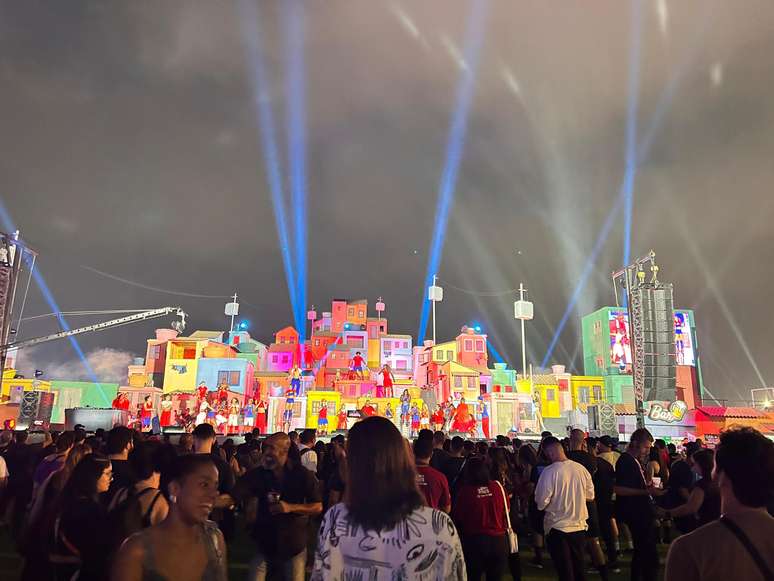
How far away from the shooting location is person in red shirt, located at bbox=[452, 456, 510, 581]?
229 inches

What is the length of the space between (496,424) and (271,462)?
43.5 m

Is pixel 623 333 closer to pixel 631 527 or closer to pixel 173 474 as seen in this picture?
pixel 631 527

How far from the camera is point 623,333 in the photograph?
7025cm

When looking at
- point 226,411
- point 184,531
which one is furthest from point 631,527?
point 226,411

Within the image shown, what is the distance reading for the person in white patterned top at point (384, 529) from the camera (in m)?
2.44

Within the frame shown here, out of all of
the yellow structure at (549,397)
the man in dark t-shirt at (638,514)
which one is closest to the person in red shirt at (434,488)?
the man in dark t-shirt at (638,514)

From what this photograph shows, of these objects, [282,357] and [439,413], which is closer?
[439,413]

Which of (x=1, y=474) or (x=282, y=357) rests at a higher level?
(x=282, y=357)

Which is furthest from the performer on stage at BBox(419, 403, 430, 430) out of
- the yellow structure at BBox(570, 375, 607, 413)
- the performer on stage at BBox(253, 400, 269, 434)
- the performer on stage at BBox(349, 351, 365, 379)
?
the yellow structure at BBox(570, 375, 607, 413)

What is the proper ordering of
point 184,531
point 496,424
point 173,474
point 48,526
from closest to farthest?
point 184,531 → point 173,474 → point 48,526 → point 496,424

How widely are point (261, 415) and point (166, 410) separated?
28.6 feet

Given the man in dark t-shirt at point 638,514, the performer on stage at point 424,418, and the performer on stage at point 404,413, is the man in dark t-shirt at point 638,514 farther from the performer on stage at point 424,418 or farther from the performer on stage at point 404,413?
the performer on stage at point 404,413

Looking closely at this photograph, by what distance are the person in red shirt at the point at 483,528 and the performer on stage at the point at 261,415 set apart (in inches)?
1524

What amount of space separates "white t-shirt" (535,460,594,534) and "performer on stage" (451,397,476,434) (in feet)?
108
